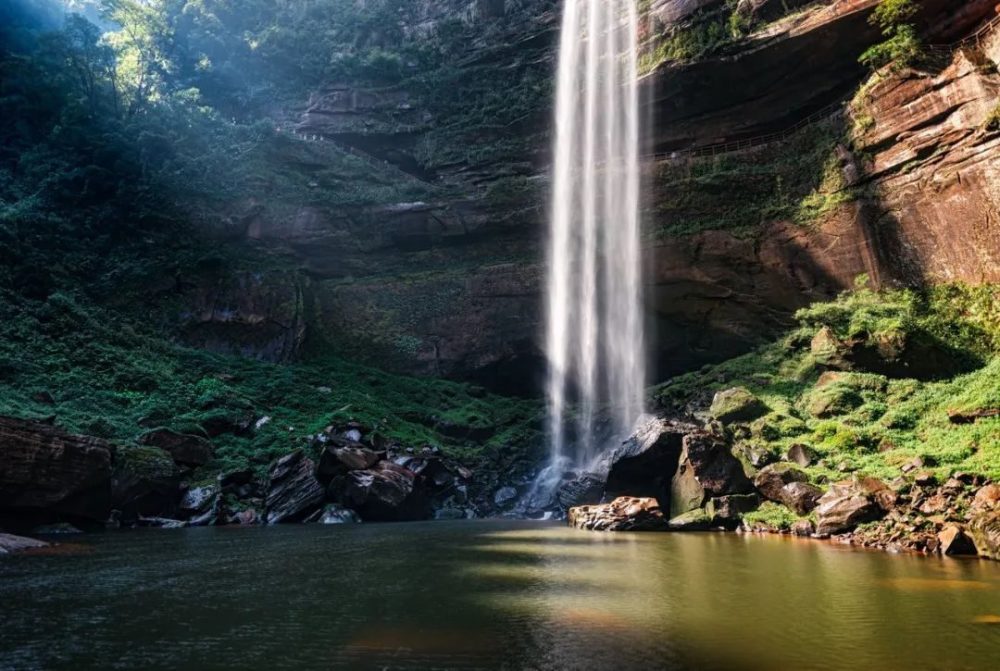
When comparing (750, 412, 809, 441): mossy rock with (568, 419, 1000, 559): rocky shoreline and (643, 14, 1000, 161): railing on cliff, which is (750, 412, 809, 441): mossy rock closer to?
(568, 419, 1000, 559): rocky shoreline

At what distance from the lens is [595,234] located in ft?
104

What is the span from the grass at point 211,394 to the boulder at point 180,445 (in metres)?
0.47

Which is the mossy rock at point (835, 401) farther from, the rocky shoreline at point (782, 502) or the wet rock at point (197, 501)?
the wet rock at point (197, 501)

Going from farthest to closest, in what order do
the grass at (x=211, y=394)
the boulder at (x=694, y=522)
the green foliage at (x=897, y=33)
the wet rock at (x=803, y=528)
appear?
the green foliage at (x=897, y=33)
the grass at (x=211, y=394)
the boulder at (x=694, y=522)
the wet rock at (x=803, y=528)

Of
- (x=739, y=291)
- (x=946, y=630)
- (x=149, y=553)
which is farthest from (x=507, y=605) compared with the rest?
(x=739, y=291)

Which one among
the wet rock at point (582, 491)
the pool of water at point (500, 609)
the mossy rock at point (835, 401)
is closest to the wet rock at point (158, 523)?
the pool of water at point (500, 609)

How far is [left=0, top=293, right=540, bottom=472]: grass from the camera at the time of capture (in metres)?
20.0

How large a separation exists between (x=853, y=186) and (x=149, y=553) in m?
28.7

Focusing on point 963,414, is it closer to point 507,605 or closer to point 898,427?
point 898,427

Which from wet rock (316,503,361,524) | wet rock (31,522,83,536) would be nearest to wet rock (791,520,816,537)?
wet rock (316,503,361,524)

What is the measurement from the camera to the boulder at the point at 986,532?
938cm

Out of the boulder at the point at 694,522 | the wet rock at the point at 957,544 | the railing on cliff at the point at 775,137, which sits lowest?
the wet rock at the point at 957,544

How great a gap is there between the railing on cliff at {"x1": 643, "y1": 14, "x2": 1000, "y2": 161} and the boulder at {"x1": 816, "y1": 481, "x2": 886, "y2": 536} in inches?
861

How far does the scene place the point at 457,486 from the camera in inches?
854
